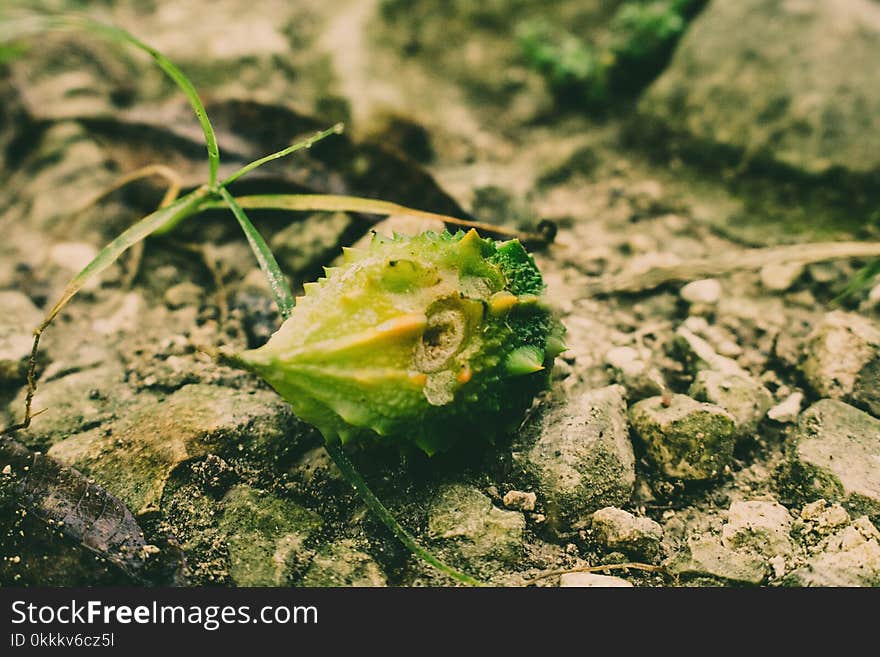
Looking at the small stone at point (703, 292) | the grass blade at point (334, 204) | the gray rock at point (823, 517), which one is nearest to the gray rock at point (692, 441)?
the gray rock at point (823, 517)

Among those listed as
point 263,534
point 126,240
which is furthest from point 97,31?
point 263,534

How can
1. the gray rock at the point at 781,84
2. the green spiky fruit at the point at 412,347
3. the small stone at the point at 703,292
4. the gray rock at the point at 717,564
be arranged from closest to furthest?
the green spiky fruit at the point at 412,347, the gray rock at the point at 717,564, the small stone at the point at 703,292, the gray rock at the point at 781,84

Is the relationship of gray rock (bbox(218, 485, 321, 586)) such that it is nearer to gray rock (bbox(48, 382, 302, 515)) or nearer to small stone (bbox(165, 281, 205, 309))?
gray rock (bbox(48, 382, 302, 515))

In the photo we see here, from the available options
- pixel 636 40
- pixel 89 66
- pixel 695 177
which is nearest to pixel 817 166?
pixel 695 177

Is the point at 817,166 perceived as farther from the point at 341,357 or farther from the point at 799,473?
the point at 341,357

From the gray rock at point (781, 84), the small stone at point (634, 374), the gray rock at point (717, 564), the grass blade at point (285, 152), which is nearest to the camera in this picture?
the gray rock at point (717, 564)

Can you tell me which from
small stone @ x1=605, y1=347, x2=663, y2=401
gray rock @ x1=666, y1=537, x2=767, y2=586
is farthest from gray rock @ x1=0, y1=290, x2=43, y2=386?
gray rock @ x1=666, y1=537, x2=767, y2=586

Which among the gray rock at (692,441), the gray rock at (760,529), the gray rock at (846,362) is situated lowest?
the gray rock at (760,529)

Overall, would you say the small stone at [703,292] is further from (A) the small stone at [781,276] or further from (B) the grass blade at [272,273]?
(B) the grass blade at [272,273]
